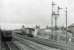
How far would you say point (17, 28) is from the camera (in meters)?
2.99

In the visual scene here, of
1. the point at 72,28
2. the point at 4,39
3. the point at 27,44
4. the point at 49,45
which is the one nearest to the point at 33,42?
the point at 27,44

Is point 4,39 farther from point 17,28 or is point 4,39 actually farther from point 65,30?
point 65,30

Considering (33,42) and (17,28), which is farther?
(33,42)

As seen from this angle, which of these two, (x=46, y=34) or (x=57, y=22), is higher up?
(x=57, y=22)

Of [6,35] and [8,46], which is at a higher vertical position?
[6,35]

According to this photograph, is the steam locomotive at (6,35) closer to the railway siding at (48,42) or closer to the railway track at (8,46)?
the railway track at (8,46)

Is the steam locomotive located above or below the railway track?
above

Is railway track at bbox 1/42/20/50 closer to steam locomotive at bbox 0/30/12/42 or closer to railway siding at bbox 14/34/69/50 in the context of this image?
steam locomotive at bbox 0/30/12/42

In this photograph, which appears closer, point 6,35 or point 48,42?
point 6,35

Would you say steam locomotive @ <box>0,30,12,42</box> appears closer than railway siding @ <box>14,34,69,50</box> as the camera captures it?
Yes

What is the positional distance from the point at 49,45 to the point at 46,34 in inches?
10.9

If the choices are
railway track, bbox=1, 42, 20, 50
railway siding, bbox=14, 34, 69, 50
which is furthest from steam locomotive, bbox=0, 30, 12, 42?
railway siding, bbox=14, 34, 69, 50

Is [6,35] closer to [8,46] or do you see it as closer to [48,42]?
[8,46]

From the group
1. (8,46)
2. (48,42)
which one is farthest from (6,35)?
(48,42)
